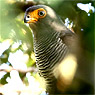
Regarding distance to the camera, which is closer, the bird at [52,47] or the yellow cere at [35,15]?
the bird at [52,47]

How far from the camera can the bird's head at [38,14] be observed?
1033 millimetres

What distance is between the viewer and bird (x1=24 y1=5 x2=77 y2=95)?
92 cm

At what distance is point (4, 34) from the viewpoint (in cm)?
103

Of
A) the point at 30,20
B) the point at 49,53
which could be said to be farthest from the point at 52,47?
the point at 30,20

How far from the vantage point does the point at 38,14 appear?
3.50 feet

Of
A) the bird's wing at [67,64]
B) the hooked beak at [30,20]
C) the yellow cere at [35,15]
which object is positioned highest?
the yellow cere at [35,15]

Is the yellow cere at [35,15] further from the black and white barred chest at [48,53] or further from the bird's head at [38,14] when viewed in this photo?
the black and white barred chest at [48,53]

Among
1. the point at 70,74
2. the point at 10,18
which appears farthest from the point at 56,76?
the point at 10,18

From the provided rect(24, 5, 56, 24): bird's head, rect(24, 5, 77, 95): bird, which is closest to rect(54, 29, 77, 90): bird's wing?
rect(24, 5, 77, 95): bird

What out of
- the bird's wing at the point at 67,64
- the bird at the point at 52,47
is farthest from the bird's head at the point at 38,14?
the bird's wing at the point at 67,64

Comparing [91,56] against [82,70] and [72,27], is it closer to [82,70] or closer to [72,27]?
[82,70]

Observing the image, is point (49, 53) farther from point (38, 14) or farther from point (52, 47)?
point (38, 14)

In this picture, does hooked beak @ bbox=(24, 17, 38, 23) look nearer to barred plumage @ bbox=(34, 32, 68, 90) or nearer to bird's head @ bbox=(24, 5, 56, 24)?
bird's head @ bbox=(24, 5, 56, 24)

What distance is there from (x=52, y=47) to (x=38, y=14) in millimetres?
179
